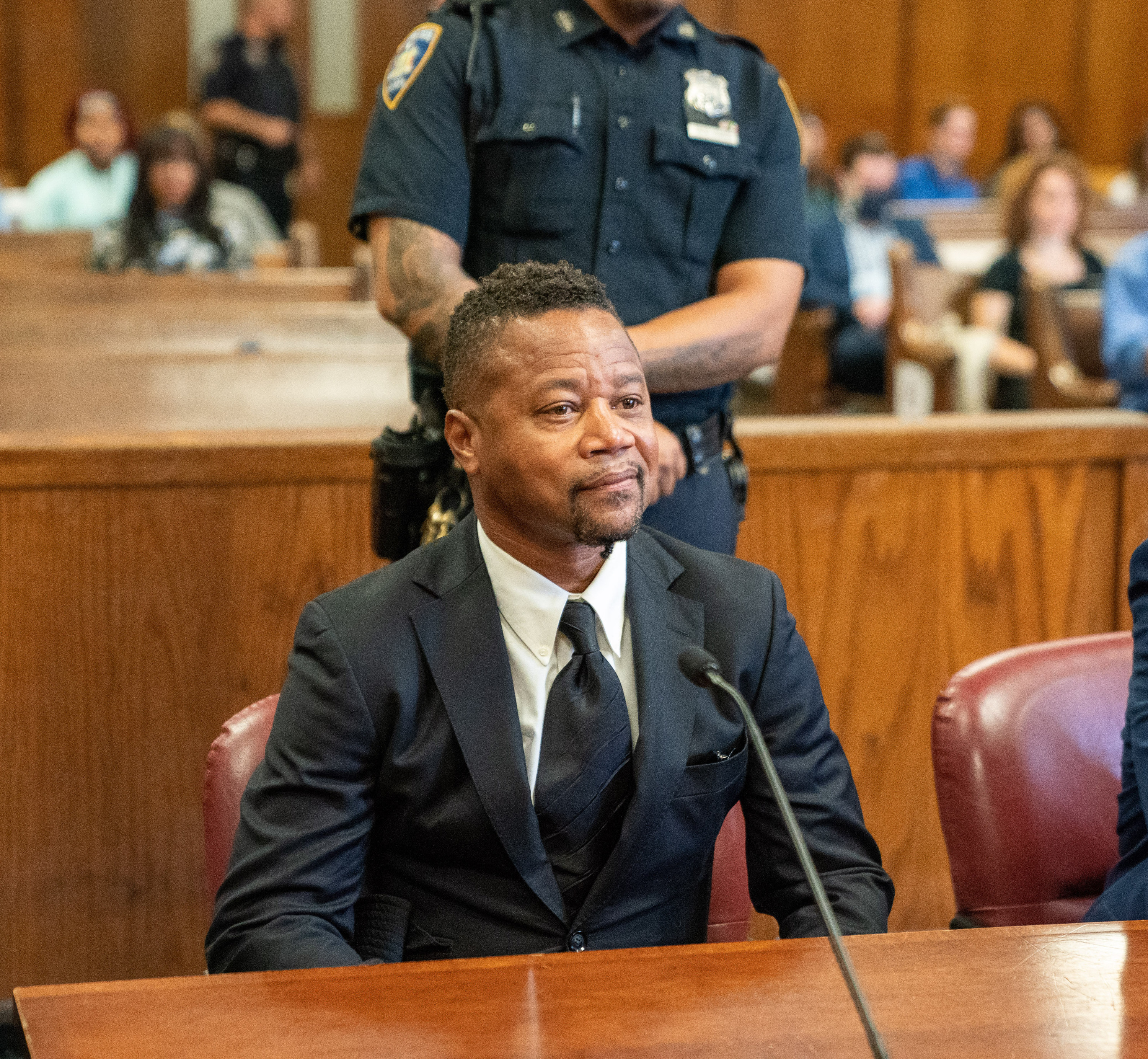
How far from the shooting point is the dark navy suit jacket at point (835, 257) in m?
6.75

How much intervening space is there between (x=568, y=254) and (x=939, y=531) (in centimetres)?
91

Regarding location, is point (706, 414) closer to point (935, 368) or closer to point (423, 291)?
point (423, 291)

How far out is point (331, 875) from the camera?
126cm

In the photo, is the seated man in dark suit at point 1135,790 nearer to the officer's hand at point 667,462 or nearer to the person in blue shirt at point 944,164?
the officer's hand at point 667,462

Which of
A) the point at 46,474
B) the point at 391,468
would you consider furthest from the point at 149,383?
the point at 391,468

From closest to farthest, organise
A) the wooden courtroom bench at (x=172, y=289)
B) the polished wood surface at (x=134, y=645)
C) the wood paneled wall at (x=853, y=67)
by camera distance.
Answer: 1. the polished wood surface at (x=134, y=645)
2. the wooden courtroom bench at (x=172, y=289)
3. the wood paneled wall at (x=853, y=67)

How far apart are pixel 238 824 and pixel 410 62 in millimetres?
1072

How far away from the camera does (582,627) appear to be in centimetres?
132

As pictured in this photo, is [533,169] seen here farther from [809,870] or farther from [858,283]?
[858,283]

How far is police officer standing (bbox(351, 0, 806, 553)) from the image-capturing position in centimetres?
191

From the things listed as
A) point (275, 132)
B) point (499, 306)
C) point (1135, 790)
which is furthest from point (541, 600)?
point (275, 132)

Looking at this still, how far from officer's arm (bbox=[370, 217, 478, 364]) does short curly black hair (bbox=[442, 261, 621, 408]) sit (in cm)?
45

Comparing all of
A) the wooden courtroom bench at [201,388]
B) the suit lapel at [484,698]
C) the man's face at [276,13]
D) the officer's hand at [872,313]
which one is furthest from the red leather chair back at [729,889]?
the man's face at [276,13]

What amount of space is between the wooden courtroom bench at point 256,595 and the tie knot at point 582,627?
1.04 m
